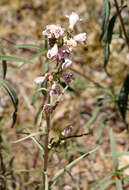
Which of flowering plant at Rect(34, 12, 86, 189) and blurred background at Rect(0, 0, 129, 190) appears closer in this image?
flowering plant at Rect(34, 12, 86, 189)

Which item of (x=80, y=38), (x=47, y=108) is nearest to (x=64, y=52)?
(x=80, y=38)

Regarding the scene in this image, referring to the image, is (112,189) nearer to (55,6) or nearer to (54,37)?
(54,37)

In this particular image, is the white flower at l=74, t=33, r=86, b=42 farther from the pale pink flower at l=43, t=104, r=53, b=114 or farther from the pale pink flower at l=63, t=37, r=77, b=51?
the pale pink flower at l=43, t=104, r=53, b=114

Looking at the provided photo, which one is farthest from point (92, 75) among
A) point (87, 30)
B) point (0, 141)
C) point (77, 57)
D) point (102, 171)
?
point (0, 141)

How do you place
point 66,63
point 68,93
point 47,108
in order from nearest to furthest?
1. point 66,63
2. point 47,108
3. point 68,93

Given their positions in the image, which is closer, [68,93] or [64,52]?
[64,52]

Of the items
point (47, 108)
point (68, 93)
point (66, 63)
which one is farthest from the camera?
point (68, 93)

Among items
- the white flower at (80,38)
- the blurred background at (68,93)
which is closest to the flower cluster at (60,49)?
the white flower at (80,38)

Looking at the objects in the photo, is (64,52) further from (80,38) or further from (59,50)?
(80,38)

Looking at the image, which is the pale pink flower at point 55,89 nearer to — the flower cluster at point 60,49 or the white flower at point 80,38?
the flower cluster at point 60,49

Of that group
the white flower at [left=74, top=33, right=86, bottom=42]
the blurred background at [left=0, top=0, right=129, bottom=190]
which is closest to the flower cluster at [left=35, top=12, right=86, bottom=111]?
the white flower at [left=74, top=33, right=86, bottom=42]

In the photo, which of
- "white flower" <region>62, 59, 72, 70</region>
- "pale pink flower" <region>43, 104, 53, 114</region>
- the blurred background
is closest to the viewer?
"white flower" <region>62, 59, 72, 70</region>
